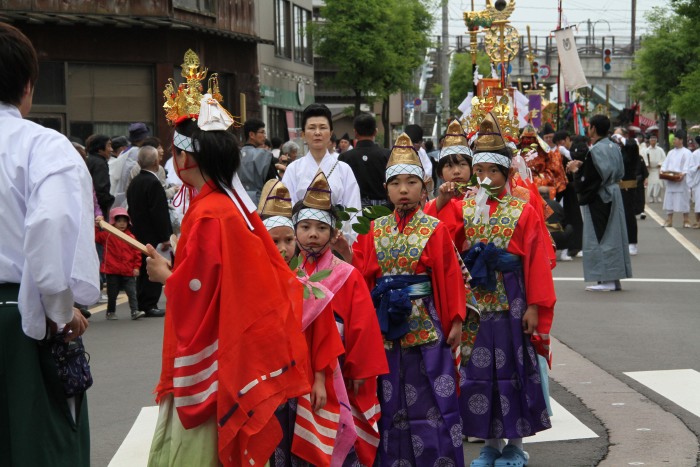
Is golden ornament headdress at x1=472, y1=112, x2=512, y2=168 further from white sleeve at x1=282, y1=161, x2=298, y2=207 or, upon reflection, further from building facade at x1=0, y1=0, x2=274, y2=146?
building facade at x1=0, y1=0, x2=274, y2=146

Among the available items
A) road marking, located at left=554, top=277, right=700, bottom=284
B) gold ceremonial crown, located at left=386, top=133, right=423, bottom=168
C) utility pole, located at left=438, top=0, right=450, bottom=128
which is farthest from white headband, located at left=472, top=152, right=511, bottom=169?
utility pole, located at left=438, top=0, right=450, bottom=128

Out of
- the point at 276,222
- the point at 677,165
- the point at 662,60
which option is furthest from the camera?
the point at 662,60

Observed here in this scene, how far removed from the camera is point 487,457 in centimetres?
621

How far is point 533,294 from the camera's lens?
20.1 feet

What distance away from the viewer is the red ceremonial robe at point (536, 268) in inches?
241

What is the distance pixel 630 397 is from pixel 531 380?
6.56 ft

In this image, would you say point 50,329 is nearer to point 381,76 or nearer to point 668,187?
point 668,187

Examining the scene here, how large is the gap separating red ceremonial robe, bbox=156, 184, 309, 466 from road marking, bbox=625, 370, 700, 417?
415 centimetres

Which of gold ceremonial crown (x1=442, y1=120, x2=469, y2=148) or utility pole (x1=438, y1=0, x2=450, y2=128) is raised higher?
utility pole (x1=438, y1=0, x2=450, y2=128)

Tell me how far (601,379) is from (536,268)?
2625mm

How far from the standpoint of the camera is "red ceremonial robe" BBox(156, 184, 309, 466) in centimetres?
407

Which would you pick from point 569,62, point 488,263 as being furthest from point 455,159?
point 569,62

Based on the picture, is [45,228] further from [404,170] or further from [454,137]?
[454,137]

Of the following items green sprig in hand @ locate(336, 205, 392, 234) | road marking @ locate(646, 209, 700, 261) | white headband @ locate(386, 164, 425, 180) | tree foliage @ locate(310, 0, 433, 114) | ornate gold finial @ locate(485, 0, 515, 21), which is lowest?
road marking @ locate(646, 209, 700, 261)
